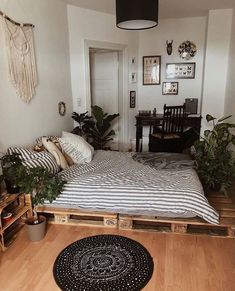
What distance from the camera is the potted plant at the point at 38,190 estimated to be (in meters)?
2.22

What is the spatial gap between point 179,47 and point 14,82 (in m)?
3.25

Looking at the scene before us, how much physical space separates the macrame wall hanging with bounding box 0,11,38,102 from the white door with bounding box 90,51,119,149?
73.1 inches

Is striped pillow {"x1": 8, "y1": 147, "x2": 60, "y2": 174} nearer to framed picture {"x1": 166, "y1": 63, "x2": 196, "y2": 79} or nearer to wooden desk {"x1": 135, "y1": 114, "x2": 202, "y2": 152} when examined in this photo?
wooden desk {"x1": 135, "y1": 114, "x2": 202, "y2": 152}

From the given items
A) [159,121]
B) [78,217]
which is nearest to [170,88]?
[159,121]

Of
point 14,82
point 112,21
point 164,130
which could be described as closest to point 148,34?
point 112,21

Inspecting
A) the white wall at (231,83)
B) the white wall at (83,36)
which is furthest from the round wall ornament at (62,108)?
the white wall at (231,83)

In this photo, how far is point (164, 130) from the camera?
4316 mm

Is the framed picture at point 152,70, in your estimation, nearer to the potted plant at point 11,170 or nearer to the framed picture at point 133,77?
the framed picture at point 133,77

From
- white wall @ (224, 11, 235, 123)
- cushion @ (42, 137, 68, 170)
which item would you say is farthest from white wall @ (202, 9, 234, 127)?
cushion @ (42, 137, 68, 170)

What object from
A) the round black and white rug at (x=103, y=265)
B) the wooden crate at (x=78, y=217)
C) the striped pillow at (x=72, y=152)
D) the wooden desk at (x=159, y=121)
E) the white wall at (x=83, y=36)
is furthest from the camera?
the wooden desk at (x=159, y=121)

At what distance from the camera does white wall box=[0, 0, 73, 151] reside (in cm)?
262

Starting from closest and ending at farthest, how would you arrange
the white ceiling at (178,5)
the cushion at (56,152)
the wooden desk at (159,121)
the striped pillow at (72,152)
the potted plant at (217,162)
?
the potted plant at (217,162), the cushion at (56,152), the striped pillow at (72,152), the white ceiling at (178,5), the wooden desk at (159,121)

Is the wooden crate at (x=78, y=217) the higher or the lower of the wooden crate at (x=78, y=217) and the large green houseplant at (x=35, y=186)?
the lower

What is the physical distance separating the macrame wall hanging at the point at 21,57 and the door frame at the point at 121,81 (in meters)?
1.22
